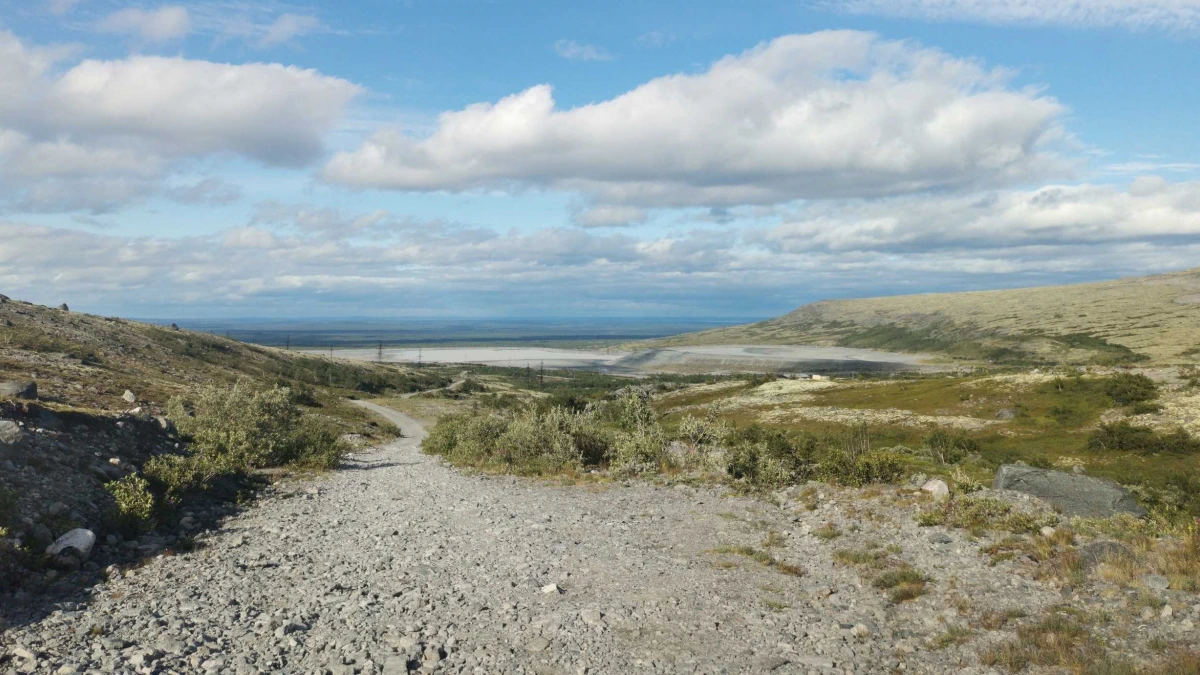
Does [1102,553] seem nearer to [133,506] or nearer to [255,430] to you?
[133,506]

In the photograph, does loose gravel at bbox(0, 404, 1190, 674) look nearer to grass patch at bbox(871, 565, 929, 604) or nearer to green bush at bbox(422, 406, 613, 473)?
grass patch at bbox(871, 565, 929, 604)

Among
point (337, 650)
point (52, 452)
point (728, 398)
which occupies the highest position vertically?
point (52, 452)

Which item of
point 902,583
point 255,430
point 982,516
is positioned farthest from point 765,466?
point 255,430

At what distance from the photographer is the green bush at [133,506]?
54.7 feet

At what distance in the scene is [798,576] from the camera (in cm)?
1510

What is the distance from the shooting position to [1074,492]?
809 inches

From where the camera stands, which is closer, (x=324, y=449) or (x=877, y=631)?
(x=877, y=631)

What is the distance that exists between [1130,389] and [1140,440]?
1917 cm

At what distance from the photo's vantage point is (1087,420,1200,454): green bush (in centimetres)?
5031

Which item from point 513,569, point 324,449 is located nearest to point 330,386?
point 324,449

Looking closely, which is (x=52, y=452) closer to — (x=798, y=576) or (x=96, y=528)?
(x=96, y=528)

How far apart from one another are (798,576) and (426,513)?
12.0 meters

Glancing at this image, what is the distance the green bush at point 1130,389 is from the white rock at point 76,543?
8060 centimetres

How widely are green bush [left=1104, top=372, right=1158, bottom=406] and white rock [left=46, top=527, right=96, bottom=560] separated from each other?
8060cm
